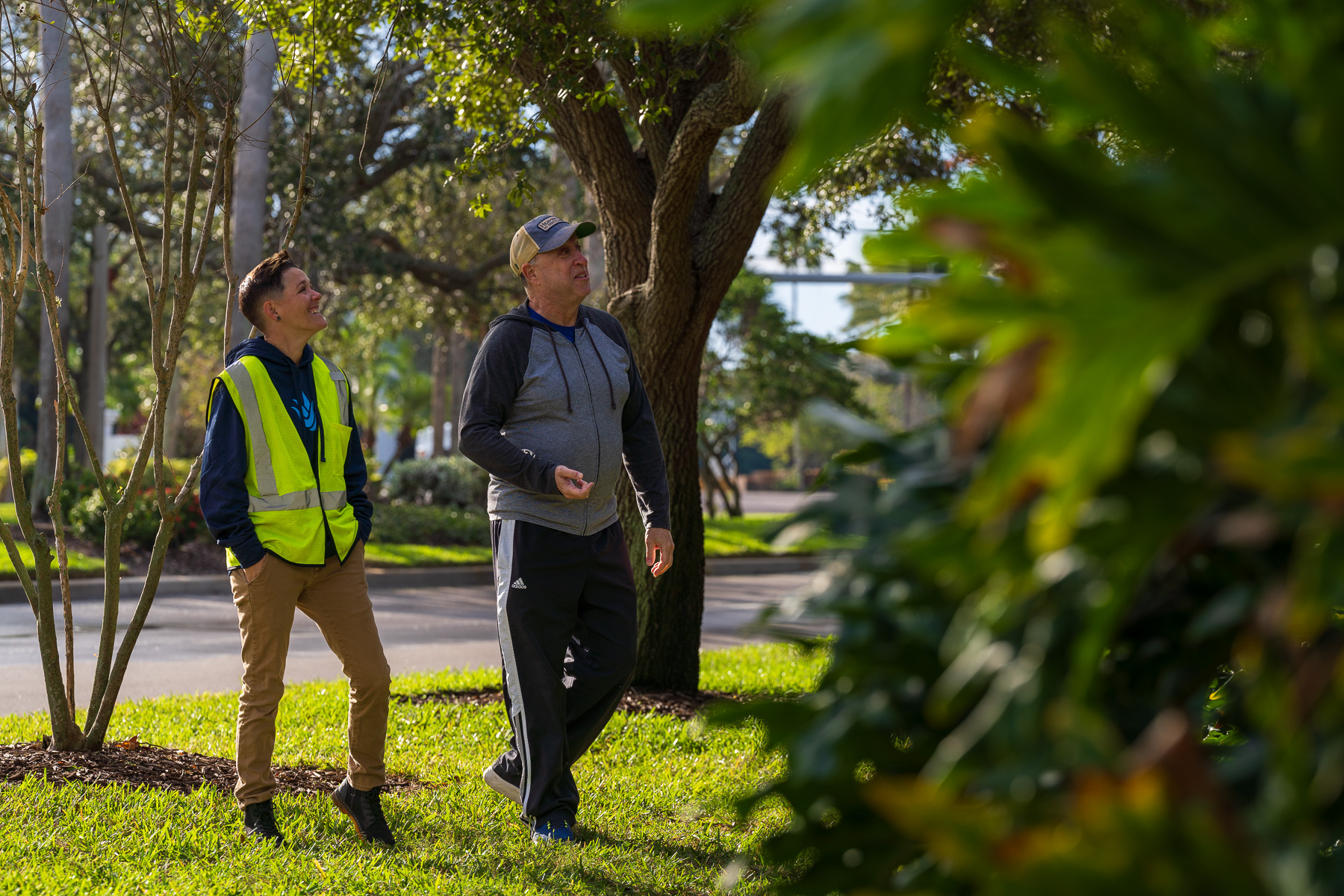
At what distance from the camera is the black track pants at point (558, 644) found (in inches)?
169

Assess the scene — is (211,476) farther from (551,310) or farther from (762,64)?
(762,64)

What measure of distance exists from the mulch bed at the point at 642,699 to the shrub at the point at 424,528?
33.0 feet

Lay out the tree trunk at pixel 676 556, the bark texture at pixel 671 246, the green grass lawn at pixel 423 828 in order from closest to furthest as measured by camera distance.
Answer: the green grass lawn at pixel 423 828, the bark texture at pixel 671 246, the tree trunk at pixel 676 556

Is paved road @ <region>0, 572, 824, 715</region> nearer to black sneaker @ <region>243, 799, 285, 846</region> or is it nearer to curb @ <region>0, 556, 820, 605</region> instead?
curb @ <region>0, 556, 820, 605</region>

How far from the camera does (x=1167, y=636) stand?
3.93ft

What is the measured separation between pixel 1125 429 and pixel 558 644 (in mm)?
3710

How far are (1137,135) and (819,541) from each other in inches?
22.9

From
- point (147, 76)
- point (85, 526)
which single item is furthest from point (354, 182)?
point (147, 76)

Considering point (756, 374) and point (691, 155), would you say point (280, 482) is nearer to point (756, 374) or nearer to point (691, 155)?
point (691, 155)

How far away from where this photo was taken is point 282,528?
4.14 meters

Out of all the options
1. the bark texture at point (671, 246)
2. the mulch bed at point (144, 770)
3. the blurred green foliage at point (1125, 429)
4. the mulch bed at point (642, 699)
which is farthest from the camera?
the mulch bed at point (642, 699)

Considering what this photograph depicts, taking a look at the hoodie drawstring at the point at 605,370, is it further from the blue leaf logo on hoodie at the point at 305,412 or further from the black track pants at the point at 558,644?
the blue leaf logo on hoodie at the point at 305,412

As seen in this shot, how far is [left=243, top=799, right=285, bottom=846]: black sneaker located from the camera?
4086 millimetres

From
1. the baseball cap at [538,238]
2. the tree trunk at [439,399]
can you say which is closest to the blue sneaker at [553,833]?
the baseball cap at [538,238]
